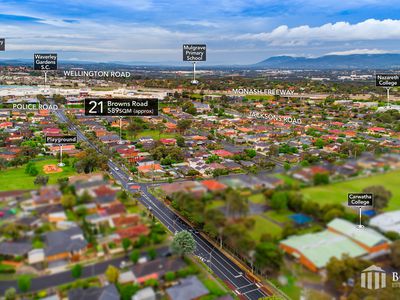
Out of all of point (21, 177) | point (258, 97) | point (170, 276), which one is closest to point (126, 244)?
point (170, 276)

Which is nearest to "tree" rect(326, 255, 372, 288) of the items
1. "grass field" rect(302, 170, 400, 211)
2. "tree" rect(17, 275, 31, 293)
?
"grass field" rect(302, 170, 400, 211)

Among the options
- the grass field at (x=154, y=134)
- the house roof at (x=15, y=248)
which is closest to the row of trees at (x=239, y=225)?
the house roof at (x=15, y=248)

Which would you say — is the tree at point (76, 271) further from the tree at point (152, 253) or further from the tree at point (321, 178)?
the tree at point (321, 178)

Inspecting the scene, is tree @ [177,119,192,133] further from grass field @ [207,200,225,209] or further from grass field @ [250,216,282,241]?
grass field @ [250,216,282,241]

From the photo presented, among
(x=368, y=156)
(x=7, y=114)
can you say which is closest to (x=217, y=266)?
(x=368, y=156)

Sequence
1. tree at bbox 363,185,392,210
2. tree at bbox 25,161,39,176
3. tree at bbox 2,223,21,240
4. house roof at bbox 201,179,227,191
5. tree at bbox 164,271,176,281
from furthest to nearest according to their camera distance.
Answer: tree at bbox 25,161,39,176 → house roof at bbox 201,179,227,191 → tree at bbox 363,185,392,210 → tree at bbox 164,271,176,281 → tree at bbox 2,223,21,240
